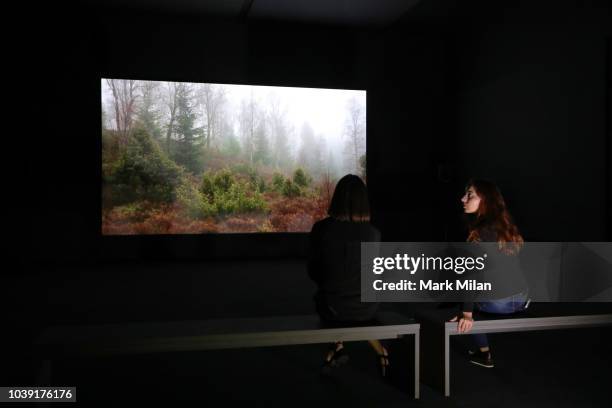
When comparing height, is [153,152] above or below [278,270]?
above

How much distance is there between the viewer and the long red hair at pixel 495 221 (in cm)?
289

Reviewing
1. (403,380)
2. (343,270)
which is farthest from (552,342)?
(343,270)

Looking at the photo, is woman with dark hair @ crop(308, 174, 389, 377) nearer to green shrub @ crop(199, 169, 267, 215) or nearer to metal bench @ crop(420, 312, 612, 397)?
metal bench @ crop(420, 312, 612, 397)

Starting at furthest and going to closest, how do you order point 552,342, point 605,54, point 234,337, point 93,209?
point 93,209 → point 605,54 → point 552,342 → point 234,337

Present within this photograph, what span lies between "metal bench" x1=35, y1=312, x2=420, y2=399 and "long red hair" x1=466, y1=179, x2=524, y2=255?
67 centimetres

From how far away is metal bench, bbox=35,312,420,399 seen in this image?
2.38m

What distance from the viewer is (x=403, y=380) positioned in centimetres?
286

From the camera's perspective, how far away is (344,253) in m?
2.76

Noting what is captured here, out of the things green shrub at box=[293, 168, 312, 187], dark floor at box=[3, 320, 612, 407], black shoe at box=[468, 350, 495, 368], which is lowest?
dark floor at box=[3, 320, 612, 407]

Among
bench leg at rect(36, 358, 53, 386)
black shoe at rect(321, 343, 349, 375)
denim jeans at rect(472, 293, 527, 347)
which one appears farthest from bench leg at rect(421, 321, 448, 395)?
bench leg at rect(36, 358, 53, 386)

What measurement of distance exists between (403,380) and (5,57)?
7483mm

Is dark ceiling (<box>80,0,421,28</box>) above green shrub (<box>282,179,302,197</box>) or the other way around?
above

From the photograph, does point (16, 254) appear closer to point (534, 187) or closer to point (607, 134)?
point (534, 187)

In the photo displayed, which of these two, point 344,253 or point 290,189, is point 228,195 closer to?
point 290,189
